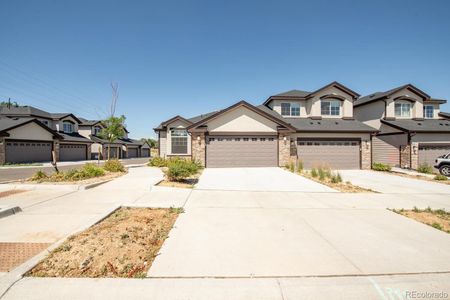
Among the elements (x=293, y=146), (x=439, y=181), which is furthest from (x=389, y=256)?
(x=293, y=146)

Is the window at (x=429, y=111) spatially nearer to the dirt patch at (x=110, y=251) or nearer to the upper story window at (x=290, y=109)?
the upper story window at (x=290, y=109)

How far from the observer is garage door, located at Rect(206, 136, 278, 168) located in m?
16.1

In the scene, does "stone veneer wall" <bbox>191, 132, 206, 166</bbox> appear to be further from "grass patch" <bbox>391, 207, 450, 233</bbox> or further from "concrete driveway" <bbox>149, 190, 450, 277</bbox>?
"grass patch" <bbox>391, 207, 450, 233</bbox>

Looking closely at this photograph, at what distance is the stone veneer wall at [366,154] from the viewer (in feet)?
55.6

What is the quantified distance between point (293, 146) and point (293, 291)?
14958 millimetres

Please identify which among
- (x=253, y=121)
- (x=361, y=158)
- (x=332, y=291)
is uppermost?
(x=253, y=121)

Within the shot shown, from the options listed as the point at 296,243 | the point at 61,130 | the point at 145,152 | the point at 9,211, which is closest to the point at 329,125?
the point at 296,243

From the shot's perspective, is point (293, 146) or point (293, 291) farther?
point (293, 146)

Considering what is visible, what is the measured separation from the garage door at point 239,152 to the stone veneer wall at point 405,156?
11.2 m

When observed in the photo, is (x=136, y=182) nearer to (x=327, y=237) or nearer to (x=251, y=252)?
(x=251, y=252)

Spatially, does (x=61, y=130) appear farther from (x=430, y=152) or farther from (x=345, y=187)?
(x=430, y=152)

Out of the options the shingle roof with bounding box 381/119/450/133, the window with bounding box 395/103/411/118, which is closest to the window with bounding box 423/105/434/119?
the shingle roof with bounding box 381/119/450/133

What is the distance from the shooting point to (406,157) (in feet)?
56.5

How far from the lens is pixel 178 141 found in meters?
23.7
